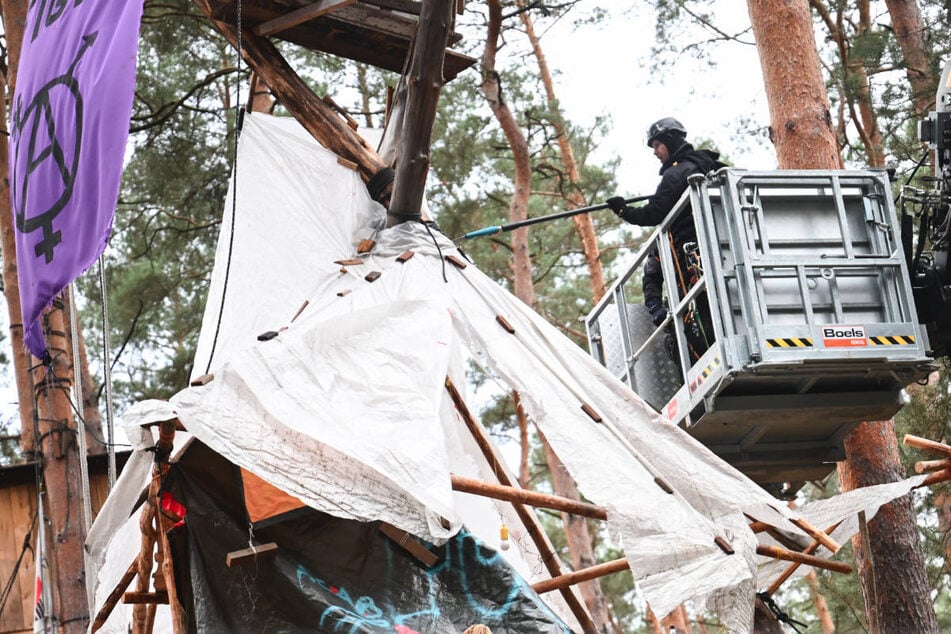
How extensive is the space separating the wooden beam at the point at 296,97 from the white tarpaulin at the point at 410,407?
0.34 metres

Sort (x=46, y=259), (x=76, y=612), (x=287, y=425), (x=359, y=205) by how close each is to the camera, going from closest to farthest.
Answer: (x=287, y=425)
(x=46, y=259)
(x=359, y=205)
(x=76, y=612)

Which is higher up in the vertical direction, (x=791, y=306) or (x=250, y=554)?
(x=791, y=306)

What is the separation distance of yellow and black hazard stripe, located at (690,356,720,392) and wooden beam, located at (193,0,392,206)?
9.31 feet

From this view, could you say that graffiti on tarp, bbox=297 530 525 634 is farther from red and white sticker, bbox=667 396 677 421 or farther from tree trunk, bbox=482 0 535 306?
tree trunk, bbox=482 0 535 306

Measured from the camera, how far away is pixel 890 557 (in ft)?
32.9

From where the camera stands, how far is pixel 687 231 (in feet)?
27.5

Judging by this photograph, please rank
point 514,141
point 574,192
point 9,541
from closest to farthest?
1. point 9,541
2. point 514,141
3. point 574,192

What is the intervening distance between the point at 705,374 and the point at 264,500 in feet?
10.3

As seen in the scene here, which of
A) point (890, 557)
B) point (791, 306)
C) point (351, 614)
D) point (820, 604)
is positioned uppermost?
point (791, 306)

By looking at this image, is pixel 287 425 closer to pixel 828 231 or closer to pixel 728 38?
pixel 828 231

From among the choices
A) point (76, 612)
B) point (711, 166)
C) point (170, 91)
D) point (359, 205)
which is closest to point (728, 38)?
point (170, 91)

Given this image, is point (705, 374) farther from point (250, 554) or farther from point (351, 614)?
point (250, 554)

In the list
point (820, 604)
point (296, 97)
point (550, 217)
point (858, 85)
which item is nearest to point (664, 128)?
point (550, 217)

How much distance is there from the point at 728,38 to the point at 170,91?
8.68 meters
